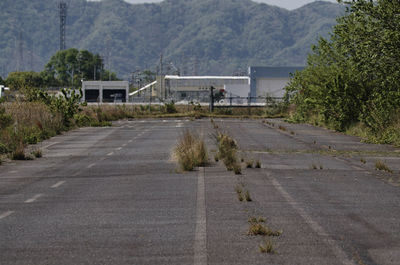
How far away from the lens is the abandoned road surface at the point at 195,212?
801 cm

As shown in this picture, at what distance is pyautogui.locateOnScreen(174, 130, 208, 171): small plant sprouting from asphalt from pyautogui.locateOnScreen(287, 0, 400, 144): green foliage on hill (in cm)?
941

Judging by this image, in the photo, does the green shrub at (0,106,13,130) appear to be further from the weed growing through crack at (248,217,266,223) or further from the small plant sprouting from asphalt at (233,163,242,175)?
the weed growing through crack at (248,217,266,223)

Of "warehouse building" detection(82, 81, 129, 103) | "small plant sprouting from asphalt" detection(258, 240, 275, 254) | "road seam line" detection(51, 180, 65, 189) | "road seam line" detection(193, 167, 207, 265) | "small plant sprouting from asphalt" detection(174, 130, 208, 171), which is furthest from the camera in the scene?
"warehouse building" detection(82, 81, 129, 103)

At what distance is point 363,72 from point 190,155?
11.6m

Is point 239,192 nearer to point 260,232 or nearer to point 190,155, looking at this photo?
point 260,232

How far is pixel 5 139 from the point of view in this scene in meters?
24.3

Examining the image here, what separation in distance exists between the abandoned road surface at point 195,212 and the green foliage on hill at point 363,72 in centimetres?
675

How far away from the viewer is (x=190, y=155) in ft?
60.3

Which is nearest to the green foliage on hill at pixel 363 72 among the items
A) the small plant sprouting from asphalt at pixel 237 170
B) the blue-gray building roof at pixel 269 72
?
the small plant sprouting from asphalt at pixel 237 170

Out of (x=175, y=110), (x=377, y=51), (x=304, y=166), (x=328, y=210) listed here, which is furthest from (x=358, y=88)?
(x=175, y=110)

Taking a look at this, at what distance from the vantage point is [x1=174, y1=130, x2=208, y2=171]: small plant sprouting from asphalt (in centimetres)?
1761

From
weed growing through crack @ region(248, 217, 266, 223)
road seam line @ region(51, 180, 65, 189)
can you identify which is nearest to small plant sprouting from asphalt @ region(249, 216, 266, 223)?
weed growing through crack @ region(248, 217, 266, 223)

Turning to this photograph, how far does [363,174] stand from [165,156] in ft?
23.3

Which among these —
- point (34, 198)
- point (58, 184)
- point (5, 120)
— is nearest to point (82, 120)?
point (5, 120)
